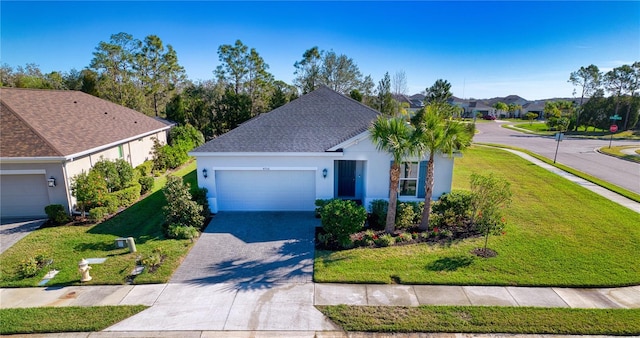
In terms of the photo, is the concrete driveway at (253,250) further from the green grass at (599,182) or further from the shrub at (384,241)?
the green grass at (599,182)

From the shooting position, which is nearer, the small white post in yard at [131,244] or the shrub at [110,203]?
the small white post in yard at [131,244]

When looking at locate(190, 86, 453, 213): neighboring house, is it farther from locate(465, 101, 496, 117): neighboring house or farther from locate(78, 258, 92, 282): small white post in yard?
locate(465, 101, 496, 117): neighboring house

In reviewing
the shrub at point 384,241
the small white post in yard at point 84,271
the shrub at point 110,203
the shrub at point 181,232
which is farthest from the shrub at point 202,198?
the shrub at point 384,241

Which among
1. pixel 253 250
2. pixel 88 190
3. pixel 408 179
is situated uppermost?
pixel 408 179

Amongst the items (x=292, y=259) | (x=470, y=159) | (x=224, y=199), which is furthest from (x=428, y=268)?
(x=470, y=159)

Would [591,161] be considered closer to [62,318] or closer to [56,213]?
[62,318]

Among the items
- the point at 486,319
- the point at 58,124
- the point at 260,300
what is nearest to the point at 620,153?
the point at 486,319
